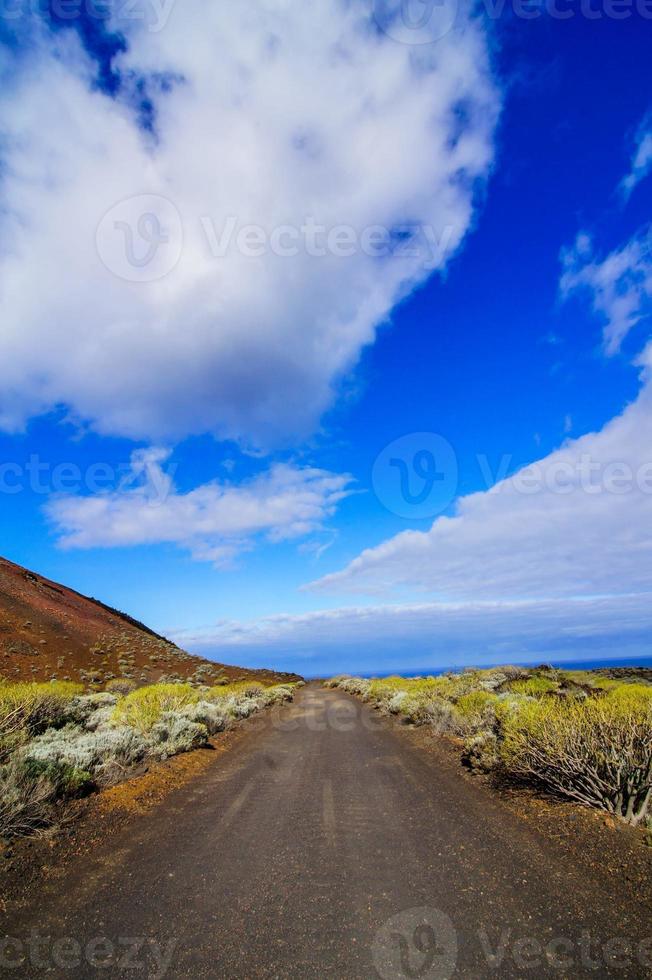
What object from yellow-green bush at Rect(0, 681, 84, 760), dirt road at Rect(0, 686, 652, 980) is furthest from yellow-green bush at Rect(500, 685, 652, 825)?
yellow-green bush at Rect(0, 681, 84, 760)

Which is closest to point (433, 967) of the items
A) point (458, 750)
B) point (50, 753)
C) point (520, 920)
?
point (520, 920)

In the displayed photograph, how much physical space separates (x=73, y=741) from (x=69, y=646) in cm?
2860

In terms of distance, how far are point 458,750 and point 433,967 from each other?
8.69m

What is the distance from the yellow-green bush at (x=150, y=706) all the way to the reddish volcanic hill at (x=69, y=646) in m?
14.6

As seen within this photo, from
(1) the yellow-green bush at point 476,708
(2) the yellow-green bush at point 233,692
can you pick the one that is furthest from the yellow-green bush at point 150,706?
(1) the yellow-green bush at point 476,708

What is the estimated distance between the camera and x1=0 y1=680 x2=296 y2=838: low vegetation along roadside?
21.5ft

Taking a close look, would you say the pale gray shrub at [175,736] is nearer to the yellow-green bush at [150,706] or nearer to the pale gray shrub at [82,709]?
the yellow-green bush at [150,706]

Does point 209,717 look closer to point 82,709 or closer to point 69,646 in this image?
point 82,709

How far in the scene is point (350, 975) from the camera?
3594 mm

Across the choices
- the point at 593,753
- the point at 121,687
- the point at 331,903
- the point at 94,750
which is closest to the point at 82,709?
the point at 94,750

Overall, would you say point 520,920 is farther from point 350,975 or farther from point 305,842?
point 305,842

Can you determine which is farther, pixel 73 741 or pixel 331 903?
pixel 73 741

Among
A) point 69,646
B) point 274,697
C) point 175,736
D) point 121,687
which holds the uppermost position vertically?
point 69,646

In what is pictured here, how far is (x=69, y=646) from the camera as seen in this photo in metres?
34.2
